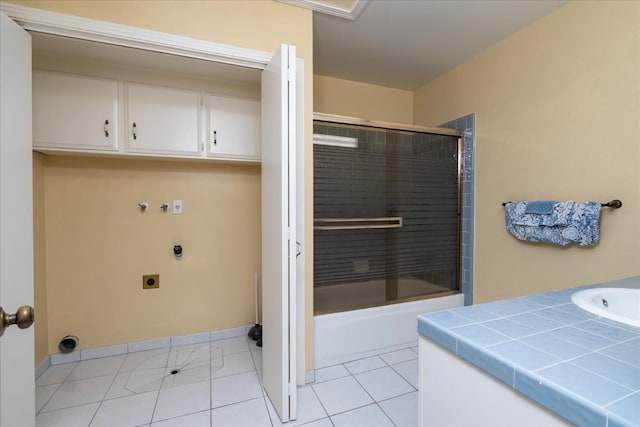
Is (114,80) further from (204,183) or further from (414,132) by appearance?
(414,132)

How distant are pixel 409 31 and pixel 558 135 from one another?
50.4 inches

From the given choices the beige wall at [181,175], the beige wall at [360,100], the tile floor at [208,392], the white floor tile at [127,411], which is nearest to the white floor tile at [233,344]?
the tile floor at [208,392]

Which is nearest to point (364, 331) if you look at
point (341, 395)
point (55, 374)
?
point (341, 395)

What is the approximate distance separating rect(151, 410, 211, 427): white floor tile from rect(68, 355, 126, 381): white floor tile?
2.47 feet

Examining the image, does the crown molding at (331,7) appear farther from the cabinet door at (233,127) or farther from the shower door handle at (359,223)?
the shower door handle at (359,223)

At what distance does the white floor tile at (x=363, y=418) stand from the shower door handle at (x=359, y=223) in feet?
3.69

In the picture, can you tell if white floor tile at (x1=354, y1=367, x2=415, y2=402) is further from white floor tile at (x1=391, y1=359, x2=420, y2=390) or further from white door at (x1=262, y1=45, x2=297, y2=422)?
white door at (x1=262, y1=45, x2=297, y2=422)

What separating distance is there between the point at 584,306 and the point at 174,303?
8.41ft

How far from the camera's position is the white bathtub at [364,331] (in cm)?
203

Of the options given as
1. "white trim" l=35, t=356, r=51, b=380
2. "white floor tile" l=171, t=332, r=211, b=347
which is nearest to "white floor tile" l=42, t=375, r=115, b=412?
"white trim" l=35, t=356, r=51, b=380

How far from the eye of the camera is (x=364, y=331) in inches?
85.4

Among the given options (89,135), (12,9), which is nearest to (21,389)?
(89,135)

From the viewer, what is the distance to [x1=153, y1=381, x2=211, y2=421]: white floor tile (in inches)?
62.1

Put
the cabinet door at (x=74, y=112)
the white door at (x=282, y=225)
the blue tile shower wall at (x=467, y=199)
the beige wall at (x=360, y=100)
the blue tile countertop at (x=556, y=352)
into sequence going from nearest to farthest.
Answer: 1. the blue tile countertop at (x=556, y=352)
2. the white door at (x=282, y=225)
3. the cabinet door at (x=74, y=112)
4. the blue tile shower wall at (x=467, y=199)
5. the beige wall at (x=360, y=100)
